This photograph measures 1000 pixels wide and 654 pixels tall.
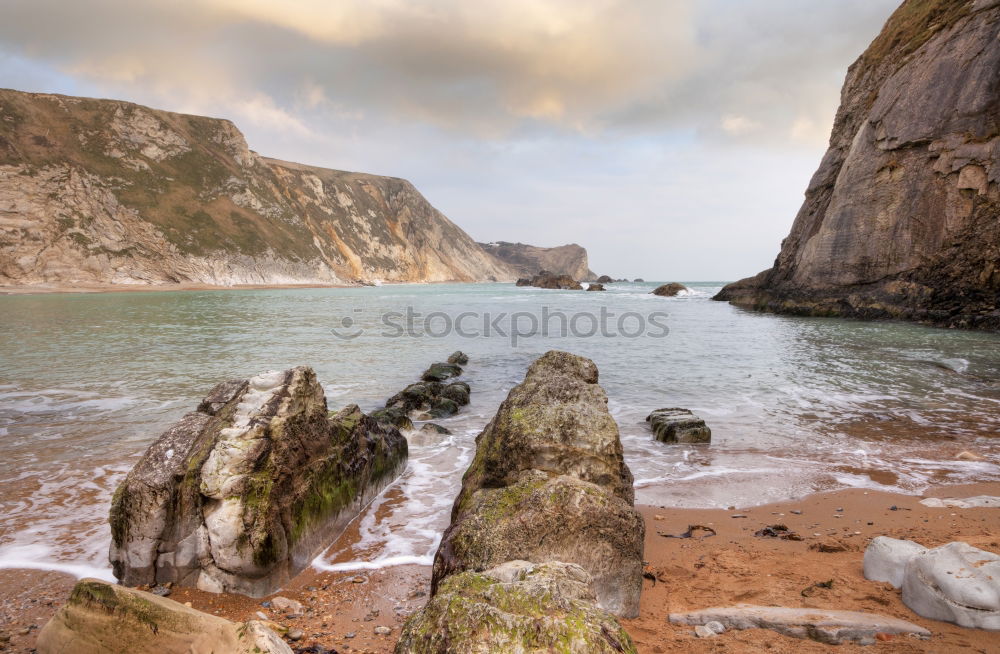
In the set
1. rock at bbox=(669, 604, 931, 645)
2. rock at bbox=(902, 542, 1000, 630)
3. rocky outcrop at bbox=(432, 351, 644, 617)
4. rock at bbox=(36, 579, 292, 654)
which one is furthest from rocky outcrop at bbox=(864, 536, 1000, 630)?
rock at bbox=(36, 579, 292, 654)

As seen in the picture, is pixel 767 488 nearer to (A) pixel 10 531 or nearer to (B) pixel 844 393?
(B) pixel 844 393

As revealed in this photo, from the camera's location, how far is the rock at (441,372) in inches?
544

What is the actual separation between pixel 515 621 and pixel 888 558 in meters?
3.44

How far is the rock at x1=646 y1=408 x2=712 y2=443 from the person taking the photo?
28.1ft

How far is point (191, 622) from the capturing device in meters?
2.76

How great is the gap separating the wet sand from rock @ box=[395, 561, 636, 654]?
45.7 inches

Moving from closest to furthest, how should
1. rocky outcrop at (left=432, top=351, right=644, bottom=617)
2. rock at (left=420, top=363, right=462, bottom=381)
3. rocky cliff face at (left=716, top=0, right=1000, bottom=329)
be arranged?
1. rocky outcrop at (left=432, top=351, right=644, bottom=617)
2. rock at (left=420, top=363, right=462, bottom=381)
3. rocky cliff face at (left=716, top=0, right=1000, bottom=329)

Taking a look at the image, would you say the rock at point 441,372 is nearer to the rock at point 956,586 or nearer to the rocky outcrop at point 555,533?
the rocky outcrop at point 555,533

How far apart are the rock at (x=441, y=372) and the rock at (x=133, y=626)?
10.8 m

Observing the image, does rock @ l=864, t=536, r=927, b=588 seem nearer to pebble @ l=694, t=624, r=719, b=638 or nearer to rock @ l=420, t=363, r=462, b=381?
pebble @ l=694, t=624, r=719, b=638

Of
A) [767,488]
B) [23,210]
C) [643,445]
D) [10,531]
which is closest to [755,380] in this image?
[643,445]

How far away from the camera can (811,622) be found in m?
3.16

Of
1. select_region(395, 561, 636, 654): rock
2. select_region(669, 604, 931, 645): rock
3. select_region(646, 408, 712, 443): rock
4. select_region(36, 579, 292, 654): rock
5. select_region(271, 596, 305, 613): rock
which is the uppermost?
select_region(395, 561, 636, 654): rock

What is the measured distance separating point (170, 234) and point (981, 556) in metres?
87.1
